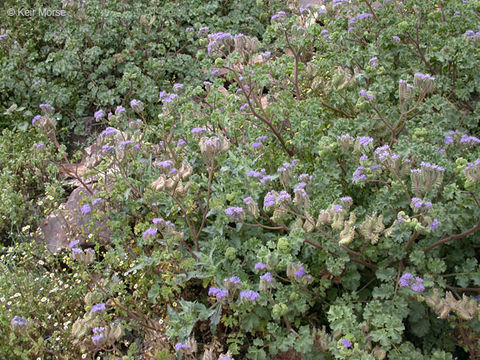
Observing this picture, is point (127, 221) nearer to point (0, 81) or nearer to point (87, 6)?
point (0, 81)

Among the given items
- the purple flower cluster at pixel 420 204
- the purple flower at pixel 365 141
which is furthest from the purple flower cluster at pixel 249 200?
the purple flower cluster at pixel 420 204

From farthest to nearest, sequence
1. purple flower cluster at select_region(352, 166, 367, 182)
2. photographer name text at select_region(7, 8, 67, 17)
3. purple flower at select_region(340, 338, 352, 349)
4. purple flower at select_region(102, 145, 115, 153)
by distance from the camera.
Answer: photographer name text at select_region(7, 8, 67, 17) → purple flower at select_region(102, 145, 115, 153) → purple flower cluster at select_region(352, 166, 367, 182) → purple flower at select_region(340, 338, 352, 349)

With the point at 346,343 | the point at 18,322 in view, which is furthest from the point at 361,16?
the point at 18,322

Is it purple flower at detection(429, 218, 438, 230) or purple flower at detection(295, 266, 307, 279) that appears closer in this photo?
purple flower at detection(429, 218, 438, 230)

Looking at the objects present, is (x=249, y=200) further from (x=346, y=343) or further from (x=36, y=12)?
(x=36, y=12)

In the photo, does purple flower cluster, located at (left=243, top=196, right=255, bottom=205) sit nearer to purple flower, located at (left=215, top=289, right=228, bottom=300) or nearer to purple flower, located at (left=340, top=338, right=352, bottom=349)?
purple flower, located at (left=215, top=289, right=228, bottom=300)

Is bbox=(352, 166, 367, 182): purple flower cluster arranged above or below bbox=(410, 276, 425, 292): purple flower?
above

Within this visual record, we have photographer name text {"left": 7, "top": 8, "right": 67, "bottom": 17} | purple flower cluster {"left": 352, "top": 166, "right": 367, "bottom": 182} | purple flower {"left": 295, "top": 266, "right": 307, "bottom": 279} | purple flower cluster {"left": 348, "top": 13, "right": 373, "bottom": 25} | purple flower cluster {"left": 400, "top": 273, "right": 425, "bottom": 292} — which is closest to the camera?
purple flower cluster {"left": 400, "top": 273, "right": 425, "bottom": 292}

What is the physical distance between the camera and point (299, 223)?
2807mm

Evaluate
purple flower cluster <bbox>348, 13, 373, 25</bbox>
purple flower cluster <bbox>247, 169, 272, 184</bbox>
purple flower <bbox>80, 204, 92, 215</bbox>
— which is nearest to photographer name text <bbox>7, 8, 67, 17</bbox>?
purple flower <bbox>80, 204, 92, 215</bbox>

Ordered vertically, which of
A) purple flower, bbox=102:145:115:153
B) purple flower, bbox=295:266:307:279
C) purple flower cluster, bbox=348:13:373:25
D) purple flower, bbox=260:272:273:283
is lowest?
purple flower, bbox=295:266:307:279

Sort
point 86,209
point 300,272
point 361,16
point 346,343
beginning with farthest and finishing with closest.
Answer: point 361,16, point 86,209, point 300,272, point 346,343

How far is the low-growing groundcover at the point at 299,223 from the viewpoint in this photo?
273 centimetres

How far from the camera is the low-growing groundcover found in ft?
8.95
